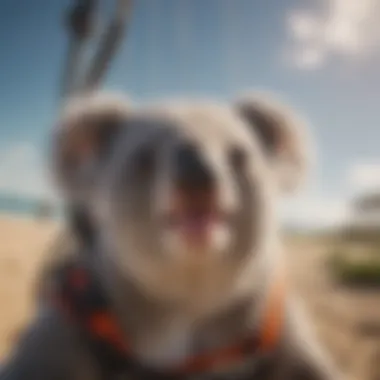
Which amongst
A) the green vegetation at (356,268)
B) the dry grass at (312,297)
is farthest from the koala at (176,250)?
the green vegetation at (356,268)

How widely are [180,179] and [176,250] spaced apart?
3.8 inches

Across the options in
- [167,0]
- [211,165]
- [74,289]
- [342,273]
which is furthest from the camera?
[342,273]

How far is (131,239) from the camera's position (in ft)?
2.96

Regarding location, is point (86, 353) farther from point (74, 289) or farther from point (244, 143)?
point (244, 143)

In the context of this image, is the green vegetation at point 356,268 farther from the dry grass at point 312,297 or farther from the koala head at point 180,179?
the koala head at point 180,179

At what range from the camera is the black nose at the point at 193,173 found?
836 millimetres

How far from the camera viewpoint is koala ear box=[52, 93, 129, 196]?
95cm

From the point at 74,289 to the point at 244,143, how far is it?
30 cm

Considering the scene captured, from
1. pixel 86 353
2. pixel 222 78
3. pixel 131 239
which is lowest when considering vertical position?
pixel 86 353

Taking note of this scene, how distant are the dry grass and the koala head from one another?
6.3 inches

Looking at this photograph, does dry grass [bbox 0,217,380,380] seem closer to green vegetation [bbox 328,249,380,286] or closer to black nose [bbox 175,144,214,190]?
green vegetation [bbox 328,249,380,286]

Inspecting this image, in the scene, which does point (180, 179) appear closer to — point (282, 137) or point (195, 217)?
point (195, 217)

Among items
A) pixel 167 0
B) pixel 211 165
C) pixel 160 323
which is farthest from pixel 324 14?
pixel 160 323

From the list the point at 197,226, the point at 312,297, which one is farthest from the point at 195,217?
the point at 312,297
